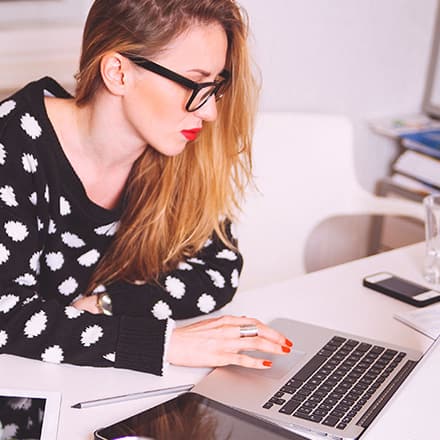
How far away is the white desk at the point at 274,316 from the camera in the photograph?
1.01 m

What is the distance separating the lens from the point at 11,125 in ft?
4.18

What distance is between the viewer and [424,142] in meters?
2.50

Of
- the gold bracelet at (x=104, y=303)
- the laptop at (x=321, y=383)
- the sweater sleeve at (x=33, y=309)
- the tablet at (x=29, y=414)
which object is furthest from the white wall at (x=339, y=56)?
the tablet at (x=29, y=414)

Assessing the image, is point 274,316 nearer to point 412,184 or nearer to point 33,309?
point 33,309

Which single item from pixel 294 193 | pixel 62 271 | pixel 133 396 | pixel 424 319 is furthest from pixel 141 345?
pixel 294 193

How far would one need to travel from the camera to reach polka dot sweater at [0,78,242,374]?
1.13 m

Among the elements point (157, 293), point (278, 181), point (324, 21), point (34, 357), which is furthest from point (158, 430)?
point (324, 21)

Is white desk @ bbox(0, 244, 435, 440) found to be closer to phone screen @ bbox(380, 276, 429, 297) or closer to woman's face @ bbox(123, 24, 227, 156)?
phone screen @ bbox(380, 276, 429, 297)

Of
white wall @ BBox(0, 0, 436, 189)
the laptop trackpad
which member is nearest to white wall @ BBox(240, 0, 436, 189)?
white wall @ BBox(0, 0, 436, 189)

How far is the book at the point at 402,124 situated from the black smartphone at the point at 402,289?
3.77 feet

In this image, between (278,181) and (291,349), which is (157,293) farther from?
(278,181)

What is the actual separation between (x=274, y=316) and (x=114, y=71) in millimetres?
467

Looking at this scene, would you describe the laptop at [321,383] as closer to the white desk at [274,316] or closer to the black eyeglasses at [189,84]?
the white desk at [274,316]

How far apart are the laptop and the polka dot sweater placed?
0.41ft
